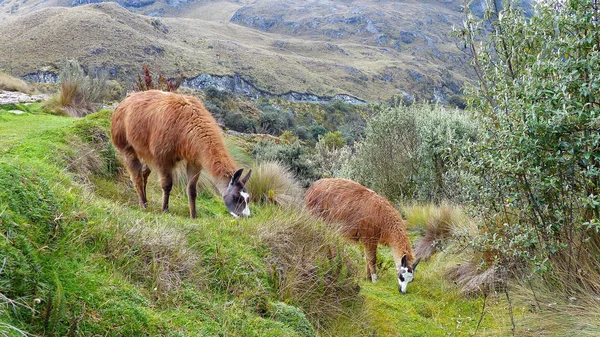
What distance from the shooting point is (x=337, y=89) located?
93125mm

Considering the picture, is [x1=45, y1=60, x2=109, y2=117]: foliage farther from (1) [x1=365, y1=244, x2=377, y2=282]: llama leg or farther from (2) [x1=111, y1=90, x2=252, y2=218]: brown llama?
(1) [x1=365, y1=244, x2=377, y2=282]: llama leg

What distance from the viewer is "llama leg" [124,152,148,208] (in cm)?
742

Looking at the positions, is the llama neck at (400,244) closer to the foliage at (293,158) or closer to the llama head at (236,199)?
the llama head at (236,199)

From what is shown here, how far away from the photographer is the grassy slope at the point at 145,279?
2900 millimetres

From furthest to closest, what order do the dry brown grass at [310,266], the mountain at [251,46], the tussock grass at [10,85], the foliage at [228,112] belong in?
the mountain at [251,46], the foliage at [228,112], the tussock grass at [10,85], the dry brown grass at [310,266]

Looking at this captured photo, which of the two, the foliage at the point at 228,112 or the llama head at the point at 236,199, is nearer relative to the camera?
the llama head at the point at 236,199

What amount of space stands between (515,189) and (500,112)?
91cm

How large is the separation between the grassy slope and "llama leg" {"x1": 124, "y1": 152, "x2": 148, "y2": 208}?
100 cm

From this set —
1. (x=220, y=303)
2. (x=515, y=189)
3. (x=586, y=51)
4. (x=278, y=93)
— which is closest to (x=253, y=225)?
(x=220, y=303)

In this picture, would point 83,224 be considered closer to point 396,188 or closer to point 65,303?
point 65,303

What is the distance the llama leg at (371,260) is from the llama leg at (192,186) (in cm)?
296

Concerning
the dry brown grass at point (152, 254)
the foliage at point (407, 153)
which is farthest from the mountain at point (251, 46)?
the dry brown grass at point (152, 254)

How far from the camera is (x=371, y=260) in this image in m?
8.02

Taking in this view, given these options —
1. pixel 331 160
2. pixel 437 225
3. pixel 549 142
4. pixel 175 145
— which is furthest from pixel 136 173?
pixel 331 160
